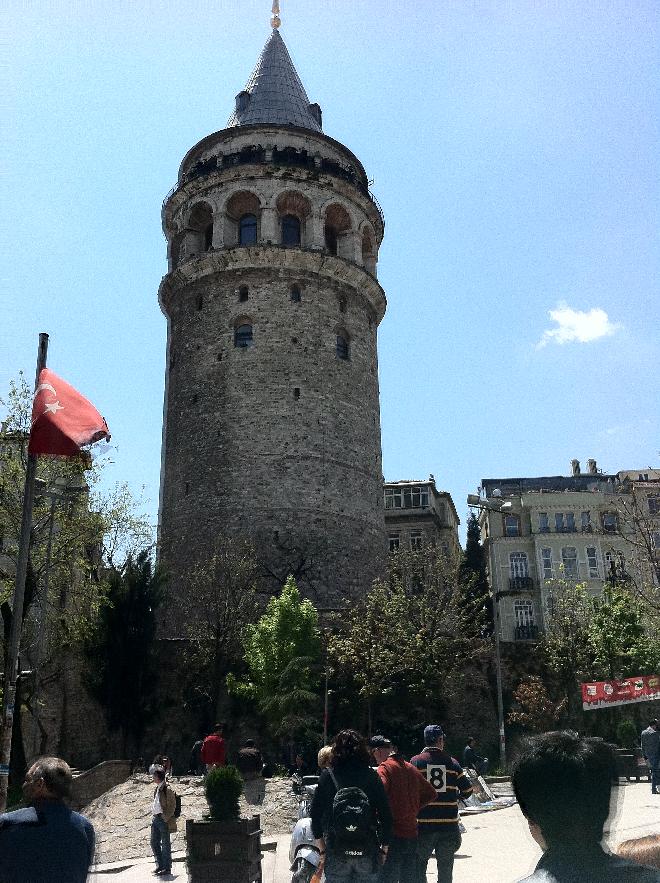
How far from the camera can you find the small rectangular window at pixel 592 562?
47.7 metres

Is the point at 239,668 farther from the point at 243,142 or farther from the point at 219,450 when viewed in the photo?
the point at 243,142

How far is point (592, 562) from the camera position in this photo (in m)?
48.0

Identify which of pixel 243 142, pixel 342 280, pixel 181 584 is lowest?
pixel 181 584

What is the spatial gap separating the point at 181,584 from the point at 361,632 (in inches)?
368

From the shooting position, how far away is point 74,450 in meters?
12.5

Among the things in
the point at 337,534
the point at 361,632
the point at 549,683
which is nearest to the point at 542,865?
the point at 361,632

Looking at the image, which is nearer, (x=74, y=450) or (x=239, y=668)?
(x=74, y=450)

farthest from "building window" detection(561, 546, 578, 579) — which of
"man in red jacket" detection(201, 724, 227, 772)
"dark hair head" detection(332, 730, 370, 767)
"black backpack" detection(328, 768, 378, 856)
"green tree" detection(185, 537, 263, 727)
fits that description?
"black backpack" detection(328, 768, 378, 856)

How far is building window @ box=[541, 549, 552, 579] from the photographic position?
4797 cm

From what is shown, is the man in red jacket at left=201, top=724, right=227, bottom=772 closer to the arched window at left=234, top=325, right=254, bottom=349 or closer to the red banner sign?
the red banner sign

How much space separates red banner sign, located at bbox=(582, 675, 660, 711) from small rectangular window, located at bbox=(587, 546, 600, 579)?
24211 mm

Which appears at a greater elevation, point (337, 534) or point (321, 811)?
point (337, 534)

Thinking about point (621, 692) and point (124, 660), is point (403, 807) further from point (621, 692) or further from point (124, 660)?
point (124, 660)

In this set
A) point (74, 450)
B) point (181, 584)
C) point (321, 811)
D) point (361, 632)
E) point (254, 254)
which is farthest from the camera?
point (254, 254)
